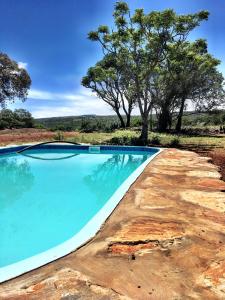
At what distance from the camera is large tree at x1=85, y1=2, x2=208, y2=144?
15523 millimetres

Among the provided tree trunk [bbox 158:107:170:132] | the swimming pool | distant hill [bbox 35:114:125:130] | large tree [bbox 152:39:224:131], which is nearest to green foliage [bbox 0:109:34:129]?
distant hill [bbox 35:114:125:130]

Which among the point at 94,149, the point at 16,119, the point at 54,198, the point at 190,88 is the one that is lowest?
the point at 54,198

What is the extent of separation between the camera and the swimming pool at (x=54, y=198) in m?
4.33

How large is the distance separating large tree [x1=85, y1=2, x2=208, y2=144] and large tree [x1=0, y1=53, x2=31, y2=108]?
32.2 ft

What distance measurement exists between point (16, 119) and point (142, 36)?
65.3ft

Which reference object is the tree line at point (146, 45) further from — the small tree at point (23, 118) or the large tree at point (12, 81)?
the small tree at point (23, 118)

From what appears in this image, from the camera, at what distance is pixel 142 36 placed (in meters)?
16.2

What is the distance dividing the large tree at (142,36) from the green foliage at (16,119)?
14.3 meters

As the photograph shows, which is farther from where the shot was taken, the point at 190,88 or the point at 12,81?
the point at 190,88

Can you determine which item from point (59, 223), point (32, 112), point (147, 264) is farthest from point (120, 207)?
point (32, 112)

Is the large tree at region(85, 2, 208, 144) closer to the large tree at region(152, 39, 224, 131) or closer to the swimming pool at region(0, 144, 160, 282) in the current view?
the large tree at region(152, 39, 224, 131)

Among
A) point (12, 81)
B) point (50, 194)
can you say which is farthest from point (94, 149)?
point (12, 81)

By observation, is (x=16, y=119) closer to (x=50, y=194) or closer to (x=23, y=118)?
(x=23, y=118)

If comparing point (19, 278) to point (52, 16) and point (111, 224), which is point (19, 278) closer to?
point (111, 224)
